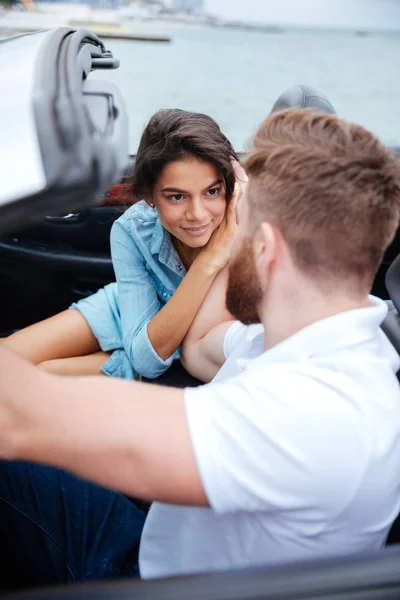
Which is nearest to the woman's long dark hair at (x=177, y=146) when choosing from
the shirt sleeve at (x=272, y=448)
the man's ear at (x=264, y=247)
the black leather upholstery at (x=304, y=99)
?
the black leather upholstery at (x=304, y=99)

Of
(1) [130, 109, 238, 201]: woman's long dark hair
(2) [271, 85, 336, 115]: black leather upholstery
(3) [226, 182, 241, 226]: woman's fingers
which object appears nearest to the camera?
(1) [130, 109, 238, 201]: woman's long dark hair

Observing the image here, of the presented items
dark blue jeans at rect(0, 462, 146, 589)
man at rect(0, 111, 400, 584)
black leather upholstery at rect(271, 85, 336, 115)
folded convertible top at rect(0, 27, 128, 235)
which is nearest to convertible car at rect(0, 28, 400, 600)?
folded convertible top at rect(0, 27, 128, 235)

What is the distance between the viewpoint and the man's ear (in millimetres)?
854

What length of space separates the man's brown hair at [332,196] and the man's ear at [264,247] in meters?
0.02

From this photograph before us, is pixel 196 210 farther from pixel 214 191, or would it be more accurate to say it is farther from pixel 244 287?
pixel 244 287

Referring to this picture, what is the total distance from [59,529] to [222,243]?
2.86ft

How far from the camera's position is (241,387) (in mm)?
724

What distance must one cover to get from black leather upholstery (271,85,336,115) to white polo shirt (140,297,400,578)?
1275 mm

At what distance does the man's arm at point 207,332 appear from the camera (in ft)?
5.02

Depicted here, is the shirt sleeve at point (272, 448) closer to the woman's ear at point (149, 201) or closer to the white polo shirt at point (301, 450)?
the white polo shirt at point (301, 450)

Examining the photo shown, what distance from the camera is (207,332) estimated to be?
159cm

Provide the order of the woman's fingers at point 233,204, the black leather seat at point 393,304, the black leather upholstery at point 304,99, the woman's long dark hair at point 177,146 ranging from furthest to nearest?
the black leather upholstery at point 304,99 → the woman's fingers at point 233,204 → the woman's long dark hair at point 177,146 → the black leather seat at point 393,304

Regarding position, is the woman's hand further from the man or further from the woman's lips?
the man

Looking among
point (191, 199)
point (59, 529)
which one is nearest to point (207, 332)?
point (191, 199)
